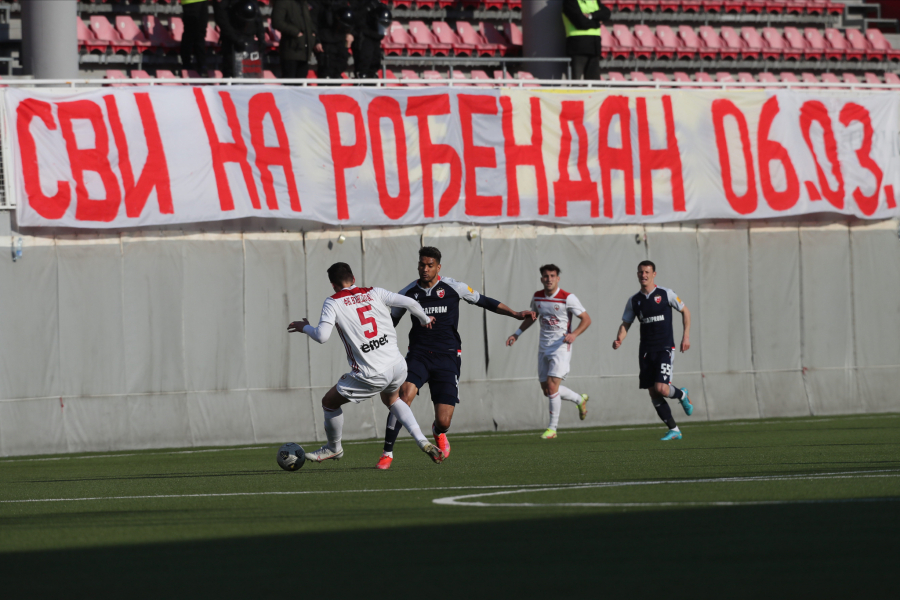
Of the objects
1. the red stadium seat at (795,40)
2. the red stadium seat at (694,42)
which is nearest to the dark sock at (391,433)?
the red stadium seat at (694,42)

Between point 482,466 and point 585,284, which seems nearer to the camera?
point 482,466

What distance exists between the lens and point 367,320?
39.5 feet

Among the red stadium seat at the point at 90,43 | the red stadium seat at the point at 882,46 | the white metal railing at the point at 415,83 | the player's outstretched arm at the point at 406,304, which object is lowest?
the player's outstretched arm at the point at 406,304

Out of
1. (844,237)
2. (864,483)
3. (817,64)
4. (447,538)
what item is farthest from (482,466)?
(817,64)

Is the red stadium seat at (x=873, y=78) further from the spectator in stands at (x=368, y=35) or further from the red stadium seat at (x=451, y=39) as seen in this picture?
the spectator in stands at (x=368, y=35)

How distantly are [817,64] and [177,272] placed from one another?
1713cm

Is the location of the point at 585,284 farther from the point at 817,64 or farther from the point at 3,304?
the point at 817,64

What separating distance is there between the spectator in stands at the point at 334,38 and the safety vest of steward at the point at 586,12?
435 cm

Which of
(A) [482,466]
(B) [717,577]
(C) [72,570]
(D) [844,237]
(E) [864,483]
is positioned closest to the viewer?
(B) [717,577]

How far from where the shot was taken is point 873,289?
75.7ft

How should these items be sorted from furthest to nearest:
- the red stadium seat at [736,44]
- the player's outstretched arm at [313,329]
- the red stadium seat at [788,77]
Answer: the red stadium seat at [736,44] < the red stadium seat at [788,77] < the player's outstretched arm at [313,329]

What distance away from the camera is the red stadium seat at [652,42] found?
28.8 meters

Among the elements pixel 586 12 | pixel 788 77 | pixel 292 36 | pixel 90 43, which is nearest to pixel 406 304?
pixel 292 36

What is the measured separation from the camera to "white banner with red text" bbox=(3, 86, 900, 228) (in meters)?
18.5
